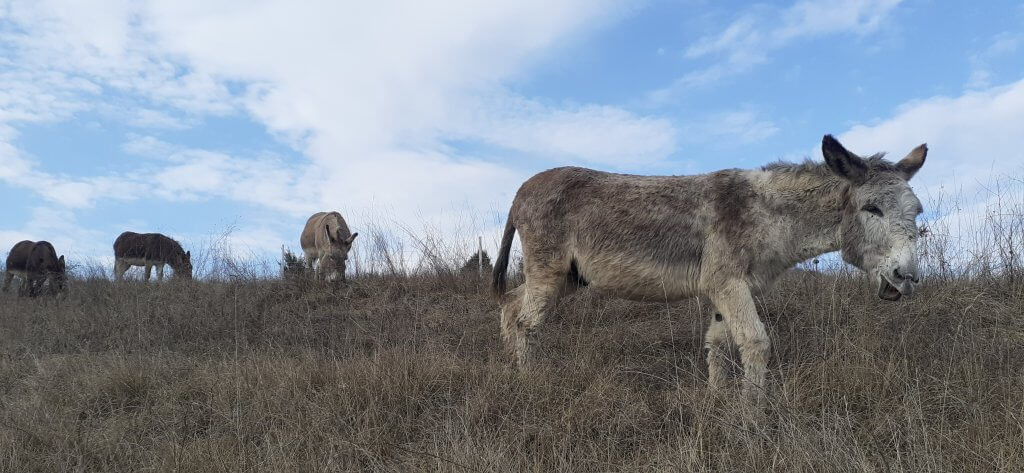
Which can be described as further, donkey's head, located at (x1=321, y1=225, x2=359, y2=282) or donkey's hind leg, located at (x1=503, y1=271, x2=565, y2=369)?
donkey's head, located at (x1=321, y1=225, x2=359, y2=282)

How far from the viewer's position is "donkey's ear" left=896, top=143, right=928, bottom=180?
5573mm

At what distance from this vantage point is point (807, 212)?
5488mm

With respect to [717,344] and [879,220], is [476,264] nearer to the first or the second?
[717,344]

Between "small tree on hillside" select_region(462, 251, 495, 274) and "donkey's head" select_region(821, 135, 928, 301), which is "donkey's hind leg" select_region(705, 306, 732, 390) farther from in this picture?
"small tree on hillside" select_region(462, 251, 495, 274)

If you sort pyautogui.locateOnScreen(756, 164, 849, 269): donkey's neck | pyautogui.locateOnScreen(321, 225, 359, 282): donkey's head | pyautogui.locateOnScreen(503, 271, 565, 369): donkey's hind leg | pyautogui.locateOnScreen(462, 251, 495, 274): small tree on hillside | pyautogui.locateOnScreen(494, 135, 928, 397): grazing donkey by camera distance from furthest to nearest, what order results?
pyautogui.locateOnScreen(321, 225, 359, 282): donkey's head, pyautogui.locateOnScreen(462, 251, 495, 274): small tree on hillside, pyautogui.locateOnScreen(503, 271, 565, 369): donkey's hind leg, pyautogui.locateOnScreen(756, 164, 849, 269): donkey's neck, pyautogui.locateOnScreen(494, 135, 928, 397): grazing donkey

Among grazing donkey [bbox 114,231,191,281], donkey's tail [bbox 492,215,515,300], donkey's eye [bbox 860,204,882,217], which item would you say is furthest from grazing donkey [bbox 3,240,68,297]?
donkey's eye [bbox 860,204,882,217]

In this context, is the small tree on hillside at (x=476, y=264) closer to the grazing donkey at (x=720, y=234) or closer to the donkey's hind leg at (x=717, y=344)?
the grazing donkey at (x=720, y=234)

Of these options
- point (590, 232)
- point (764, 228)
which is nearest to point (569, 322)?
point (590, 232)

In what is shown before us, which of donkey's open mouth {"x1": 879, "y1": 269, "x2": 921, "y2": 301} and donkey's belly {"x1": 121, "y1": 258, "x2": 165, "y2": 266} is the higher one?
donkey's belly {"x1": 121, "y1": 258, "x2": 165, "y2": 266}

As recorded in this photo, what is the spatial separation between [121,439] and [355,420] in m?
1.52

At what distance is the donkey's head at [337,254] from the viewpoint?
11.5 meters

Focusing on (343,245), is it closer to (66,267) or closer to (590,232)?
(66,267)

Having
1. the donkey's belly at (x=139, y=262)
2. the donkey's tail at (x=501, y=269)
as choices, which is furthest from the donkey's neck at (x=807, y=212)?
the donkey's belly at (x=139, y=262)

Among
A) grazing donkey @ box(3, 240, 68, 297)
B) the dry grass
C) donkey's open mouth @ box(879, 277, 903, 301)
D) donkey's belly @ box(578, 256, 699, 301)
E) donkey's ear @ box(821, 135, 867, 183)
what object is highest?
grazing donkey @ box(3, 240, 68, 297)
